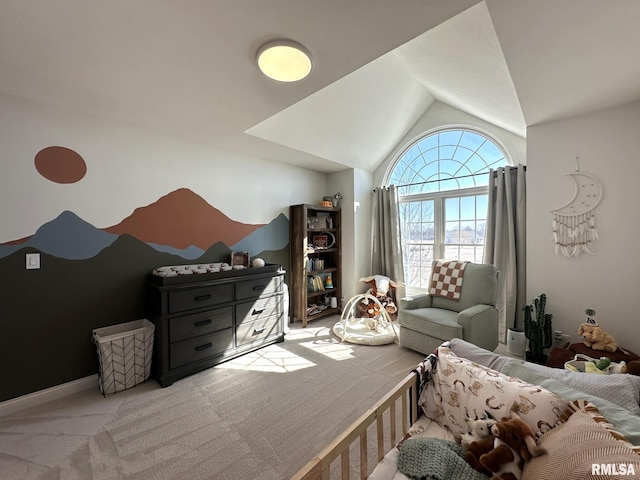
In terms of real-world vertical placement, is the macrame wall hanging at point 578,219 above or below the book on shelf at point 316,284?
above

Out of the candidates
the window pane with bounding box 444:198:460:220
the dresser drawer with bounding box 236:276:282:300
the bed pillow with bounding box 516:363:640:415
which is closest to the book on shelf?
the dresser drawer with bounding box 236:276:282:300

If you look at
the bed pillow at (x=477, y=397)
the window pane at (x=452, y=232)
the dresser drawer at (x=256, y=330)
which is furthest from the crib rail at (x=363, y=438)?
the window pane at (x=452, y=232)

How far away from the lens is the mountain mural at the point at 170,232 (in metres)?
2.09

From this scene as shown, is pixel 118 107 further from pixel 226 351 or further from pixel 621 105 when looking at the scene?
pixel 621 105

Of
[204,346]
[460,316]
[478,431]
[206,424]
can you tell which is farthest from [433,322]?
[204,346]

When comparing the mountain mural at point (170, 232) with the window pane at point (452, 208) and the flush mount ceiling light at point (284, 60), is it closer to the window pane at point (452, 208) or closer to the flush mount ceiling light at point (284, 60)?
the flush mount ceiling light at point (284, 60)

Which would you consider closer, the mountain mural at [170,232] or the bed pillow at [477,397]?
the bed pillow at [477,397]

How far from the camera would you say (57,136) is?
2.09m

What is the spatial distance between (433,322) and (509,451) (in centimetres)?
171

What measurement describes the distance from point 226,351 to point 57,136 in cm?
236

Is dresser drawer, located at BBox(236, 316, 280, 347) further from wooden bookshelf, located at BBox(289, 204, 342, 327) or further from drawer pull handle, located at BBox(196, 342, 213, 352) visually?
wooden bookshelf, located at BBox(289, 204, 342, 327)

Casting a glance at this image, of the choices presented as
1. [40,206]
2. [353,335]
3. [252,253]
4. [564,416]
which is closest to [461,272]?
[353,335]

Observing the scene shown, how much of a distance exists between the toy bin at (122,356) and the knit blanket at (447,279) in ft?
9.85

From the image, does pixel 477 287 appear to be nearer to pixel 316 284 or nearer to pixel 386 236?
pixel 386 236
